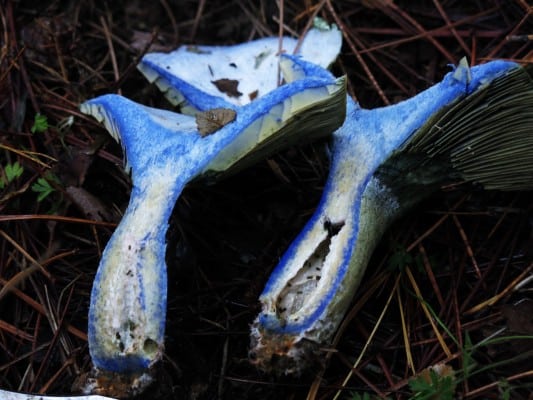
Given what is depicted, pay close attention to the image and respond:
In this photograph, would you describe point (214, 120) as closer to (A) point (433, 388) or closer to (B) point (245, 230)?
(B) point (245, 230)

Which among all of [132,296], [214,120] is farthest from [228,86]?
[132,296]

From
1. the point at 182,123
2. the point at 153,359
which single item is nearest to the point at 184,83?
the point at 182,123

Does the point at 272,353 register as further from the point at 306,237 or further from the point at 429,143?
the point at 429,143

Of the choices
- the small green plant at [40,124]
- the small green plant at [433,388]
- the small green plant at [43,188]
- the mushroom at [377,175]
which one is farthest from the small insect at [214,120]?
the small green plant at [433,388]

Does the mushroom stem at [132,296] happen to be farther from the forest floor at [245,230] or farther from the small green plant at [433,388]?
the small green plant at [433,388]

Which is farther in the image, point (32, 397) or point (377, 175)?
point (377, 175)

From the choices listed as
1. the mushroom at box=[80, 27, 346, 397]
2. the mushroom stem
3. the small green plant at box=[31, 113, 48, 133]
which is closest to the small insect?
the mushroom at box=[80, 27, 346, 397]
